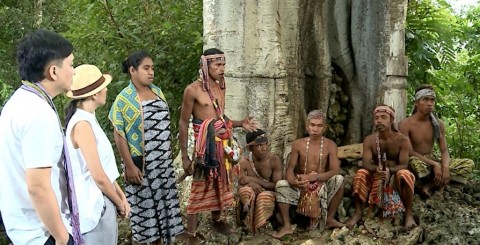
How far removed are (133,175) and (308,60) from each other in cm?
291

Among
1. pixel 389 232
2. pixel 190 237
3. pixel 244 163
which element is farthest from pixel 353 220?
pixel 190 237

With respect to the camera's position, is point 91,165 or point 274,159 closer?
point 91,165

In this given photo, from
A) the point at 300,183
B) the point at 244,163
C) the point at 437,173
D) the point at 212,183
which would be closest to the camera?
the point at 212,183

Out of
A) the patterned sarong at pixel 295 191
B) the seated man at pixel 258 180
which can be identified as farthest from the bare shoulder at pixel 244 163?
the patterned sarong at pixel 295 191

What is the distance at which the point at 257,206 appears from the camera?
4.83 meters

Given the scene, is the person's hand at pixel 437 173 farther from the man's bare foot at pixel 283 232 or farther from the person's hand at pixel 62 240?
the person's hand at pixel 62 240

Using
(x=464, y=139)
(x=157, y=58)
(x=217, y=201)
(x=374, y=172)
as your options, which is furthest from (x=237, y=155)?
(x=464, y=139)

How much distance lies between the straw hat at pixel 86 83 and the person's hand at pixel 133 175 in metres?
1.22

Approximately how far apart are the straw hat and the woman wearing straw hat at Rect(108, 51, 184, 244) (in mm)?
1115

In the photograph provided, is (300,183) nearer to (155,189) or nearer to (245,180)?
(245,180)

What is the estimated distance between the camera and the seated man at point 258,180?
4832mm

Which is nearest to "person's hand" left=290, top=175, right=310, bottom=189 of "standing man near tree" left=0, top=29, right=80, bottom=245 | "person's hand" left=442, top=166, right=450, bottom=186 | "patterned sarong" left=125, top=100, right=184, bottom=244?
"patterned sarong" left=125, top=100, right=184, bottom=244

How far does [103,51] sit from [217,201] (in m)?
3.63

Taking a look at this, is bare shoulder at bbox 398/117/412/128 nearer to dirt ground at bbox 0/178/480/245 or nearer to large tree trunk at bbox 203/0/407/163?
large tree trunk at bbox 203/0/407/163
